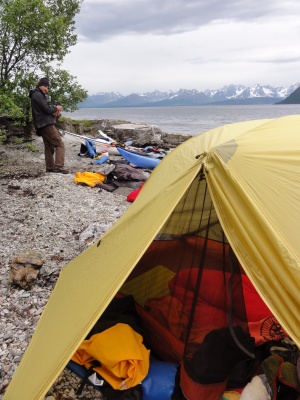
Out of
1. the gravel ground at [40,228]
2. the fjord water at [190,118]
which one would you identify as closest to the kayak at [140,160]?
the gravel ground at [40,228]

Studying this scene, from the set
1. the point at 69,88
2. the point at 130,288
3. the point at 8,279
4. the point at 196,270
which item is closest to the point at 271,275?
the point at 196,270

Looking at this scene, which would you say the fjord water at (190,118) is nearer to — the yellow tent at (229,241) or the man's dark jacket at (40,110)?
the man's dark jacket at (40,110)

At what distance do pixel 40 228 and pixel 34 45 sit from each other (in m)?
7.63

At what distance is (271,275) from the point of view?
2.45 metres

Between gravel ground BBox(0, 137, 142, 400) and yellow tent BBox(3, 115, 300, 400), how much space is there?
57 cm

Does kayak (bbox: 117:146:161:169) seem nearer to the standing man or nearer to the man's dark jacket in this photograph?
the standing man

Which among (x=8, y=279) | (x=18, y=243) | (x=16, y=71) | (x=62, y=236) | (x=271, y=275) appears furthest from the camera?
(x=16, y=71)

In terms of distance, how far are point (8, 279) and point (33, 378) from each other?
97.9 inches

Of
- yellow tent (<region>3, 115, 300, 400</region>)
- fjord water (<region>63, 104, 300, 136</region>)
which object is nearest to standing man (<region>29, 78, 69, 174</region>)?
yellow tent (<region>3, 115, 300, 400</region>)

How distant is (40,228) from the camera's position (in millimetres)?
6910

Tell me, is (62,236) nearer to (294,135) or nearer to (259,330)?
(259,330)

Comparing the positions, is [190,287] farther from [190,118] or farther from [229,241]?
[190,118]

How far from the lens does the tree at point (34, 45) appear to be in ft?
35.3

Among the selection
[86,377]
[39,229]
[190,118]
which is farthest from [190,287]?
[190,118]
